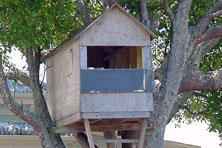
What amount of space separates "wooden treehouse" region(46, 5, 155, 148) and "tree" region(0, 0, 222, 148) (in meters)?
0.50

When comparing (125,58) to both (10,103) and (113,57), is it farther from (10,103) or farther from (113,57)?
(10,103)

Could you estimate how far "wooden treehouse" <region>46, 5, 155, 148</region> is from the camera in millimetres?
13570

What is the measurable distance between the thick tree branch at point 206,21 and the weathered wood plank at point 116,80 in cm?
208

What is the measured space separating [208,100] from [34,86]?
18.0 ft

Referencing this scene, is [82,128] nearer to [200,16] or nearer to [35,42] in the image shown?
[35,42]

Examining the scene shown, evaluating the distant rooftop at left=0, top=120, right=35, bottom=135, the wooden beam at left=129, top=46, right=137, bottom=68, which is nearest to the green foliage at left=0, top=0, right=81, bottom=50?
the wooden beam at left=129, top=46, right=137, bottom=68

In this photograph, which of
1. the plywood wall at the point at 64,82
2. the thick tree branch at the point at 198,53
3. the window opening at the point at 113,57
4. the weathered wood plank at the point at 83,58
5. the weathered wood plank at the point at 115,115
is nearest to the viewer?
the weathered wood plank at the point at 115,115

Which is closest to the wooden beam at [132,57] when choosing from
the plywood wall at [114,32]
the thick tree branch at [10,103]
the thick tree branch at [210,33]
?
the plywood wall at [114,32]

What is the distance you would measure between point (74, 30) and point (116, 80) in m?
3.41

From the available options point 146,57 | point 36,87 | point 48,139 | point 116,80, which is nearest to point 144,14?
point 146,57

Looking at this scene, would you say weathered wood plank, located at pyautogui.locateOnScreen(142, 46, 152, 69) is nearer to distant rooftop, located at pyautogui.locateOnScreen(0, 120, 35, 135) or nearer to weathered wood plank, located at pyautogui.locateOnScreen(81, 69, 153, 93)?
weathered wood plank, located at pyautogui.locateOnScreen(81, 69, 153, 93)

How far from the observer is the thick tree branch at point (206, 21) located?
15.4 m

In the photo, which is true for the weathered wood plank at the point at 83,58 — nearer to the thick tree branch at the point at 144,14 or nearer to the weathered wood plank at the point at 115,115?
the weathered wood plank at the point at 115,115

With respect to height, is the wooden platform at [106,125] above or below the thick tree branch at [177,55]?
below
